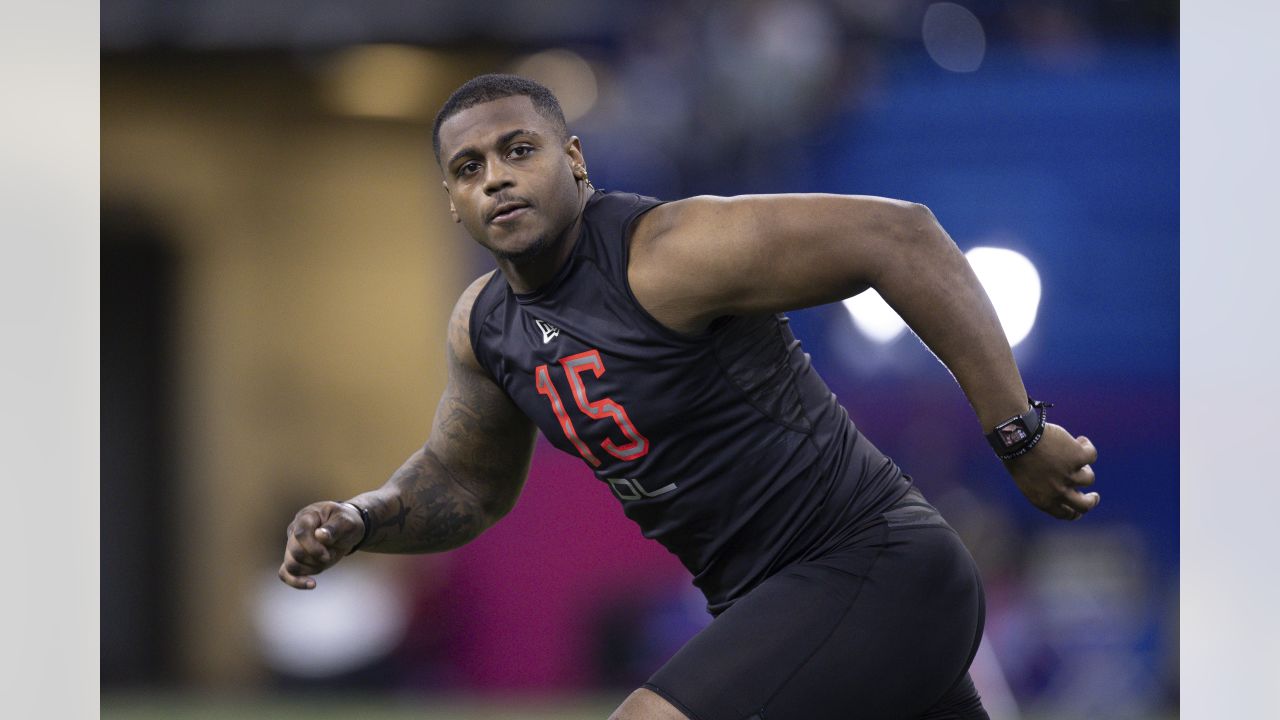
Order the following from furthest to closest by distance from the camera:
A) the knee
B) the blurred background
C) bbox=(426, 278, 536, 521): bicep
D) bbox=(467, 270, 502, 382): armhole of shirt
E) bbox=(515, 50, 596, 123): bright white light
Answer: bbox=(515, 50, 596, 123): bright white light, the blurred background, bbox=(426, 278, 536, 521): bicep, bbox=(467, 270, 502, 382): armhole of shirt, the knee

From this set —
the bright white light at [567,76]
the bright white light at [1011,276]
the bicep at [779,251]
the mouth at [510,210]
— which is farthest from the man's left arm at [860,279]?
the bright white light at [567,76]

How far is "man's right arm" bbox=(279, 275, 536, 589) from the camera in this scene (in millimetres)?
2482

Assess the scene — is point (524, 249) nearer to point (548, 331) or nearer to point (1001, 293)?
point (548, 331)

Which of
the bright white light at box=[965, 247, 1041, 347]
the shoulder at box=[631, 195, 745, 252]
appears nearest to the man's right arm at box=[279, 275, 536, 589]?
the shoulder at box=[631, 195, 745, 252]

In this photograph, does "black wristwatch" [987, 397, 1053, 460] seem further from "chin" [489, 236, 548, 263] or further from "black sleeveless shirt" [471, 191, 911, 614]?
"chin" [489, 236, 548, 263]

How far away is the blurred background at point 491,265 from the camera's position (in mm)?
5215

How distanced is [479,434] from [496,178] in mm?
641

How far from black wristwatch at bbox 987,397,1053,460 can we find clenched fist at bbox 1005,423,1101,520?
0.03 ft

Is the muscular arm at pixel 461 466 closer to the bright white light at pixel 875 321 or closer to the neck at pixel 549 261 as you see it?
the neck at pixel 549 261

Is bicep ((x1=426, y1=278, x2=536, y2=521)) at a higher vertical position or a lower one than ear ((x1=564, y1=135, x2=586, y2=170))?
lower

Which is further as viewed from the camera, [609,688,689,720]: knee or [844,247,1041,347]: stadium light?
[844,247,1041,347]: stadium light

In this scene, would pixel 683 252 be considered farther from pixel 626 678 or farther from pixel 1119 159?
pixel 1119 159

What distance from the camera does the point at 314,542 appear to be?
84.7 inches
